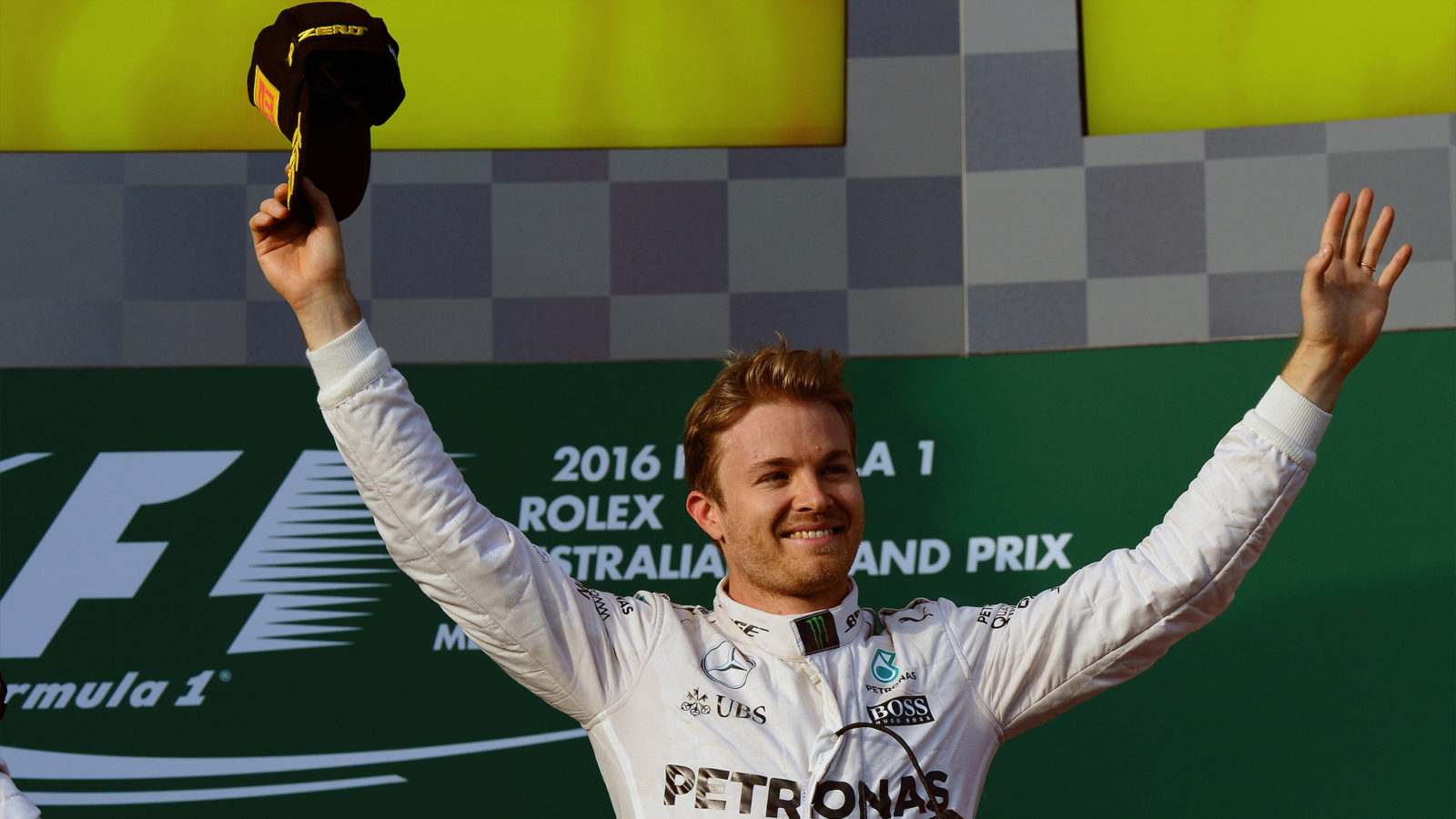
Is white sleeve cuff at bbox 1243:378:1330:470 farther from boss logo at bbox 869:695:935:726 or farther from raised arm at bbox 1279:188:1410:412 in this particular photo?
boss logo at bbox 869:695:935:726

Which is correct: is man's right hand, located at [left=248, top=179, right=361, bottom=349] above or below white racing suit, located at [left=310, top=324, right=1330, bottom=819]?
above

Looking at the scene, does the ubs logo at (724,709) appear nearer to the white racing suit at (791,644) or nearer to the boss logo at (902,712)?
the white racing suit at (791,644)

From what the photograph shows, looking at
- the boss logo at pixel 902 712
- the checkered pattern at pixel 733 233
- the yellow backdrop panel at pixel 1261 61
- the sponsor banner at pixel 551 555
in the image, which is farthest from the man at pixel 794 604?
the yellow backdrop panel at pixel 1261 61

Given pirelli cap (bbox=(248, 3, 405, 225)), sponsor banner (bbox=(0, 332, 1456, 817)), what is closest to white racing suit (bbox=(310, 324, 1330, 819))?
pirelli cap (bbox=(248, 3, 405, 225))

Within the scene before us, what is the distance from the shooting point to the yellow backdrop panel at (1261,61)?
334 centimetres

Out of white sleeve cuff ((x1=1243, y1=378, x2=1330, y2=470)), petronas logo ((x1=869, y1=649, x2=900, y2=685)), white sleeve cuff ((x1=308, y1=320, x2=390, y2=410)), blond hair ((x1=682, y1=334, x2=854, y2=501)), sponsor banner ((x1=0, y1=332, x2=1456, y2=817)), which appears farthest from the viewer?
sponsor banner ((x1=0, y1=332, x2=1456, y2=817))

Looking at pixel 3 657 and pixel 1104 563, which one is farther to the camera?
pixel 3 657

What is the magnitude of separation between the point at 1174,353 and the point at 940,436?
55 cm

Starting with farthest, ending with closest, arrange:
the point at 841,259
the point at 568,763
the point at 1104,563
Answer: the point at 841,259 < the point at 568,763 < the point at 1104,563

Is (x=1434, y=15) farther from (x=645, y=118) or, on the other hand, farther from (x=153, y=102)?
(x=153, y=102)

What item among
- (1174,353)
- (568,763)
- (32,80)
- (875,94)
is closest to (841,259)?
(875,94)

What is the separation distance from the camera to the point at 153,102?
3.51 m

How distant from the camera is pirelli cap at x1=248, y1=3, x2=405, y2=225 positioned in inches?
70.2

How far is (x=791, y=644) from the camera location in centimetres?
198
